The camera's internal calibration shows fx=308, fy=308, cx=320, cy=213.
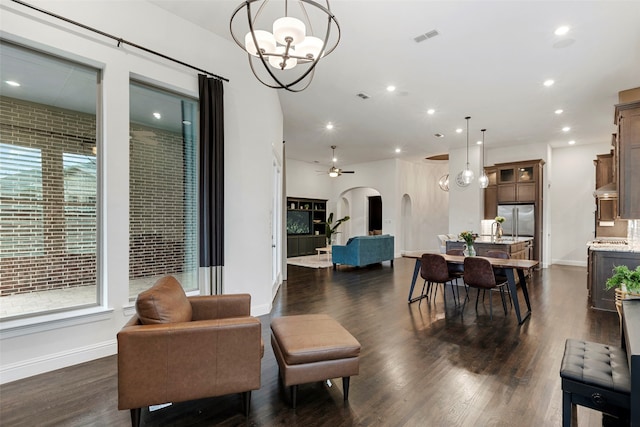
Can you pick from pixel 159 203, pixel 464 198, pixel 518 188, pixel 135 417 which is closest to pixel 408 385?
pixel 135 417

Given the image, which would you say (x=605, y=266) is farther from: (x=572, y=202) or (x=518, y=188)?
(x=572, y=202)

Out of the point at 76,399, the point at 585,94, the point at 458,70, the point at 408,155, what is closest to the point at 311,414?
the point at 76,399

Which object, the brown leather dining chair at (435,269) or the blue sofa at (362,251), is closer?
the brown leather dining chair at (435,269)

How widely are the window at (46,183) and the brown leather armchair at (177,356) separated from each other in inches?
58.1

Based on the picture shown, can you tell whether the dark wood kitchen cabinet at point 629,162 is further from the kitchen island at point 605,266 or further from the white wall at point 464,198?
the white wall at point 464,198

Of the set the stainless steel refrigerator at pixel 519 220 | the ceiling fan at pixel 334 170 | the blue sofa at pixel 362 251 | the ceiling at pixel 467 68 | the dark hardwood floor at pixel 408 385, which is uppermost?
the ceiling at pixel 467 68

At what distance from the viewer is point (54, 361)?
2.73 metres

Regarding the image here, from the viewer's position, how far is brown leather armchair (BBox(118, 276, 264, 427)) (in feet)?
6.12

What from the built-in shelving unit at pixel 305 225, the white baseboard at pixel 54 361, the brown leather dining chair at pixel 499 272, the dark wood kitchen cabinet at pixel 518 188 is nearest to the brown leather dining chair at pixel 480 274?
the brown leather dining chair at pixel 499 272

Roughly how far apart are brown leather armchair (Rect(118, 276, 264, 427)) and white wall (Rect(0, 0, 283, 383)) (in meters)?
1.29

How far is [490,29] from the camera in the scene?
11.6 feet

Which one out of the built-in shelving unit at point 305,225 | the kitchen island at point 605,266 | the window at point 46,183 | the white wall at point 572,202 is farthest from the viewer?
the built-in shelving unit at point 305,225

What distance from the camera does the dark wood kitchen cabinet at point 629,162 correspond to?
433 centimetres

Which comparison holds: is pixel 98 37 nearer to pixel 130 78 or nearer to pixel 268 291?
pixel 130 78
